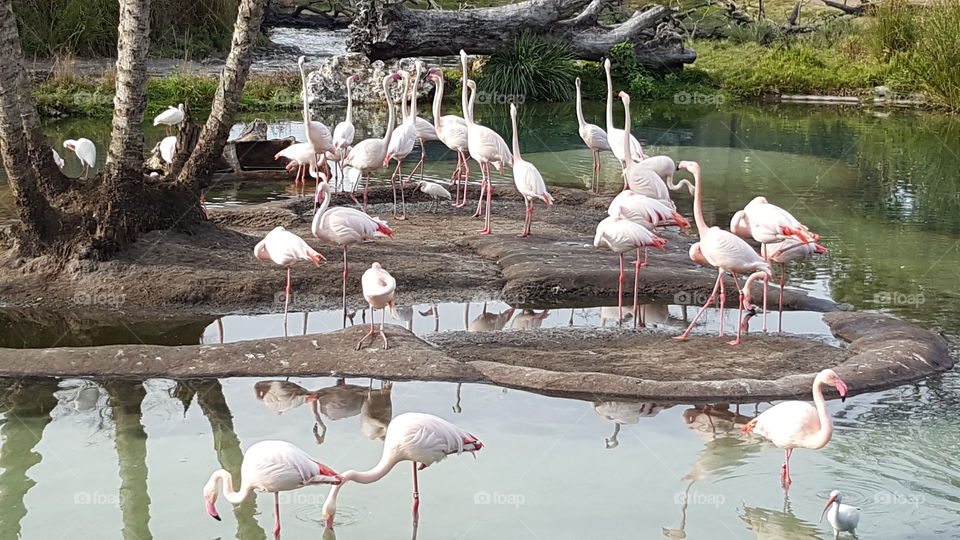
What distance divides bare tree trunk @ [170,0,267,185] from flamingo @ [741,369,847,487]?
17.7ft

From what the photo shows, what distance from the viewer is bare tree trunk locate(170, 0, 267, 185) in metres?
9.09

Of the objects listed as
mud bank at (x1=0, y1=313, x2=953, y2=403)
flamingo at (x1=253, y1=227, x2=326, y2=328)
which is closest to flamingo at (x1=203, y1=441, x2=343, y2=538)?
mud bank at (x1=0, y1=313, x2=953, y2=403)

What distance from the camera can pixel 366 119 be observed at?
19703 mm

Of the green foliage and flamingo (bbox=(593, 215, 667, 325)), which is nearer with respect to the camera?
flamingo (bbox=(593, 215, 667, 325))

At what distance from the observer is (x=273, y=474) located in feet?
15.7

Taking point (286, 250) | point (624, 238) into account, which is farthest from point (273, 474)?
point (624, 238)

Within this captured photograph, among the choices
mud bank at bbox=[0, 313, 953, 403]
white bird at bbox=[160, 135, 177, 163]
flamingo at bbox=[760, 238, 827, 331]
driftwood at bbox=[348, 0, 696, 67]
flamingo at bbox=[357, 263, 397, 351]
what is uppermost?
driftwood at bbox=[348, 0, 696, 67]

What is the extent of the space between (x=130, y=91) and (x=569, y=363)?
4268 millimetres

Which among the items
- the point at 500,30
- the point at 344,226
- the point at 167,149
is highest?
the point at 500,30

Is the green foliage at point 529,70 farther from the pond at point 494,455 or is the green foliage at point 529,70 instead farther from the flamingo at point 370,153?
the pond at point 494,455

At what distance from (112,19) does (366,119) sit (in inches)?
256

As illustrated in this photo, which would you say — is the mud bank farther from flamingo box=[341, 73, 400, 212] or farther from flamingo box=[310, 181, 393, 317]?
flamingo box=[341, 73, 400, 212]

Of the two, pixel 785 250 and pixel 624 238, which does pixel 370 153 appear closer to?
pixel 624 238

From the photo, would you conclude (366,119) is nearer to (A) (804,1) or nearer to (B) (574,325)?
(B) (574,325)
